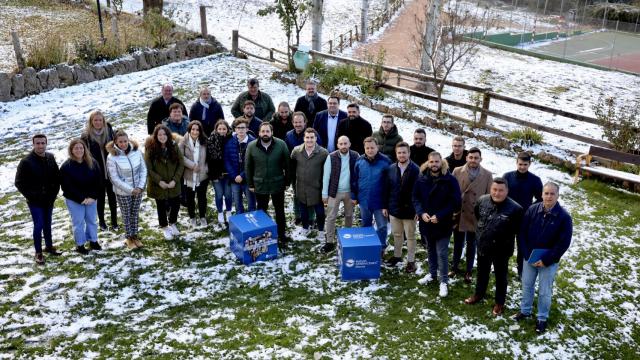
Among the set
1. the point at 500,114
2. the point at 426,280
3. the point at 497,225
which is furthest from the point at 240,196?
the point at 500,114

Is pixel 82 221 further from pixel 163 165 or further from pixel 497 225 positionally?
pixel 497 225

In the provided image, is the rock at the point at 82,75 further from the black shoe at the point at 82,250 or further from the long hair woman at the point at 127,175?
the black shoe at the point at 82,250

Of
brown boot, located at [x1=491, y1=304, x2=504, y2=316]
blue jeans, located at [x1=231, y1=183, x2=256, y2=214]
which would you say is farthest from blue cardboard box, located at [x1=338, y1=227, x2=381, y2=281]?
blue jeans, located at [x1=231, y1=183, x2=256, y2=214]

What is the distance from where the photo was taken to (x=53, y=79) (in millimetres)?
13852

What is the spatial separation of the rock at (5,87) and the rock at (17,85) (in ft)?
0.40

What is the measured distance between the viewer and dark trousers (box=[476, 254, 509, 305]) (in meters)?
5.79

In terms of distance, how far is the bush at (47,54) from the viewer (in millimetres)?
13877

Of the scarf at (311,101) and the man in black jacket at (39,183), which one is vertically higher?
the scarf at (311,101)

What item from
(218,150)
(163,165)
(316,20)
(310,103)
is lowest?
(163,165)

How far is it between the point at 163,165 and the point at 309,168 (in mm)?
1975

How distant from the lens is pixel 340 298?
6.26 metres

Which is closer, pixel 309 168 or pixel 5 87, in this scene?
pixel 309 168

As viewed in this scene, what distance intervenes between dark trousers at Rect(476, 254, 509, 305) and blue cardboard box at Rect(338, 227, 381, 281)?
121 centimetres

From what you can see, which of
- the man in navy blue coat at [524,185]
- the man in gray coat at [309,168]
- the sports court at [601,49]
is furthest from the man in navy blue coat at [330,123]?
the sports court at [601,49]
